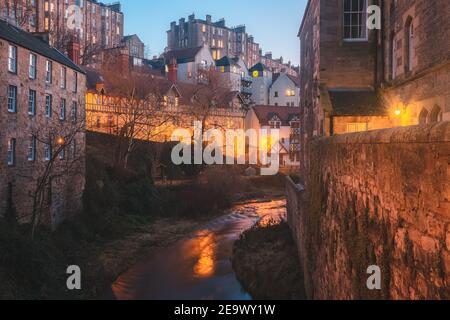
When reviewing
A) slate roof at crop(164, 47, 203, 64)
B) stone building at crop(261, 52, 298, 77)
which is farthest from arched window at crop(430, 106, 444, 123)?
stone building at crop(261, 52, 298, 77)

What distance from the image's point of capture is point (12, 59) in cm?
2297

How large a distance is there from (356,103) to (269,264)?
27.0 ft

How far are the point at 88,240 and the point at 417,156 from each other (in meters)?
24.5

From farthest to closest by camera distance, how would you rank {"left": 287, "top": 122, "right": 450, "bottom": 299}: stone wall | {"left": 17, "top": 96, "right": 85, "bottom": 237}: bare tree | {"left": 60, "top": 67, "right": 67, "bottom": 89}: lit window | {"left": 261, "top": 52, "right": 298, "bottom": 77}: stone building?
{"left": 261, "top": 52, "right": 298, "bottom": 77}: stone building, {"left": 60, "top": 67, "right": 67, "bottom": 89}: lit window, {"left": 17, "top": 96, "right": 85, "bottom": 237}: bare tree, {"left": 287, "top": 122, "right": 450, "bottom": 299}: stone wall

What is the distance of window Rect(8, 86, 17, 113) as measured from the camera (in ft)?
75.3

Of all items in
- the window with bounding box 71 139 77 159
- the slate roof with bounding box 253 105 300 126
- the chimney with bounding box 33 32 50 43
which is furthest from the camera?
the slate roof with bounding box 253 105 300 126

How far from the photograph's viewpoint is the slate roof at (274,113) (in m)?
58.2

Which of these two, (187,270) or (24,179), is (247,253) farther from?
(24,179)

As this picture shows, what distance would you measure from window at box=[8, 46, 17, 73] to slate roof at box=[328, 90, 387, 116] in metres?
14.8

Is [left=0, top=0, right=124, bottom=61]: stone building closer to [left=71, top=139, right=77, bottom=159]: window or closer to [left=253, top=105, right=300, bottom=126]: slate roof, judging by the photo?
[left=253, top=105, right=300, bottom=126]: slate roof

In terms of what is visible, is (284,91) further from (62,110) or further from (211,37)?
(62,110)

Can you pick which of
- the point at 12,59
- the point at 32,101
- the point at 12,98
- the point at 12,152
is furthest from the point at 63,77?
the point at 12,152

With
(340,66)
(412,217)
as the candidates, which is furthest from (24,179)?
(412,217)
